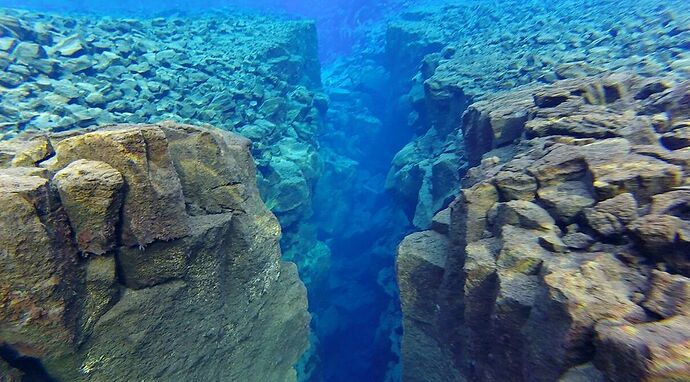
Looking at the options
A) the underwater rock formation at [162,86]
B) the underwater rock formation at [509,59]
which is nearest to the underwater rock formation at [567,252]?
A: the underwater rock formation at [509,59]

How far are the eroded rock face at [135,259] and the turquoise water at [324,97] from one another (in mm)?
6133

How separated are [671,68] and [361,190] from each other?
1650 centimetres

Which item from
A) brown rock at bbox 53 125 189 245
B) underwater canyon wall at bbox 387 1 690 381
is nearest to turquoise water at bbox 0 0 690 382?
underwater canyon wall at bbox 387 1 690 381

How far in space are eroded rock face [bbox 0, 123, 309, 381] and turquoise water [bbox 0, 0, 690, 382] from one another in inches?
241

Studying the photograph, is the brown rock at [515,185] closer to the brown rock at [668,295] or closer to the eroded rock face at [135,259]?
the brown rock at [668,295]

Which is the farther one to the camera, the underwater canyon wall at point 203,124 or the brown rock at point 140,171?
the underwater canyon wall at point 203,124

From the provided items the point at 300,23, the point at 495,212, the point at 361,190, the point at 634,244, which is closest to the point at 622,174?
the point at 634,244

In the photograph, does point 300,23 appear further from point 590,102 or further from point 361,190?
point 590,102

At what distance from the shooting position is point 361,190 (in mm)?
23375

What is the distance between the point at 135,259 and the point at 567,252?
15.6 feet

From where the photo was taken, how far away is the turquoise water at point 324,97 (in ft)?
35.2

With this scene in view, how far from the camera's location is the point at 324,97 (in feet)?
68.9

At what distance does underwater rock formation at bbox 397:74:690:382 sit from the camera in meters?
2.91

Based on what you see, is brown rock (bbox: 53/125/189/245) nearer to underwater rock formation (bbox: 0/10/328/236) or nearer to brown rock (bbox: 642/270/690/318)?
brown rock (bbox: 642/270/690/318)
